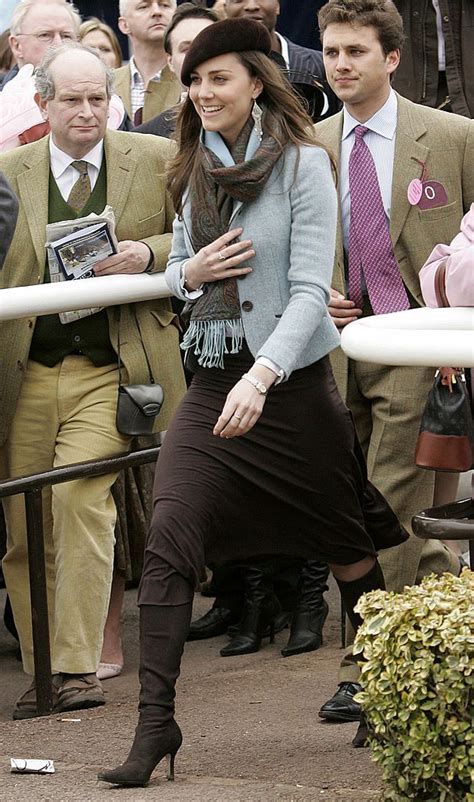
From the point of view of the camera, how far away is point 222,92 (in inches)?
165

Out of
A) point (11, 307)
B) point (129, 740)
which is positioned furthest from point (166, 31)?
point (129, 740)

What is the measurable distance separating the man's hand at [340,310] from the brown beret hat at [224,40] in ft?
3.38

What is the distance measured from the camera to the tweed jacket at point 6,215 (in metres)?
5.07

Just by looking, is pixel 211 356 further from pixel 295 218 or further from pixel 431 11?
pixel 431 11

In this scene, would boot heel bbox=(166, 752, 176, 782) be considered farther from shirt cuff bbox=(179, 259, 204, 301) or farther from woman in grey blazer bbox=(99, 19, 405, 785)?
shirt cuff bbox=(179, 259, 204, 301)

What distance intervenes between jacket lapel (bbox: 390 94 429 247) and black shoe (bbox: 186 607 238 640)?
1.91 meters

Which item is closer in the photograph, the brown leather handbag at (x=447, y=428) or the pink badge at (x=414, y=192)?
the brown leather handbag at (x=447, y=428)

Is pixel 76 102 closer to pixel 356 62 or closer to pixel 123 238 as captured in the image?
pixel 123 238

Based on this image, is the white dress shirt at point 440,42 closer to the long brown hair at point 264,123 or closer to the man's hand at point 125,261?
the man's hand at point 125,261

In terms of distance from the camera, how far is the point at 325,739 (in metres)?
4.62

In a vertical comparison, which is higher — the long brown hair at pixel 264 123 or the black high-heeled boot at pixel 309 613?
the long brown hair at pixel 264 123

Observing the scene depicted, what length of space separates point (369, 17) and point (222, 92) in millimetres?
1067

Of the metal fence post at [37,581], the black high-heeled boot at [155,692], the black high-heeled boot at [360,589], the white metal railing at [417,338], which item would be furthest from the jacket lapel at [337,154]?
the white metal railing at [417,338]

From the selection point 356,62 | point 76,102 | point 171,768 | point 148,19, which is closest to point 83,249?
point 76,102
